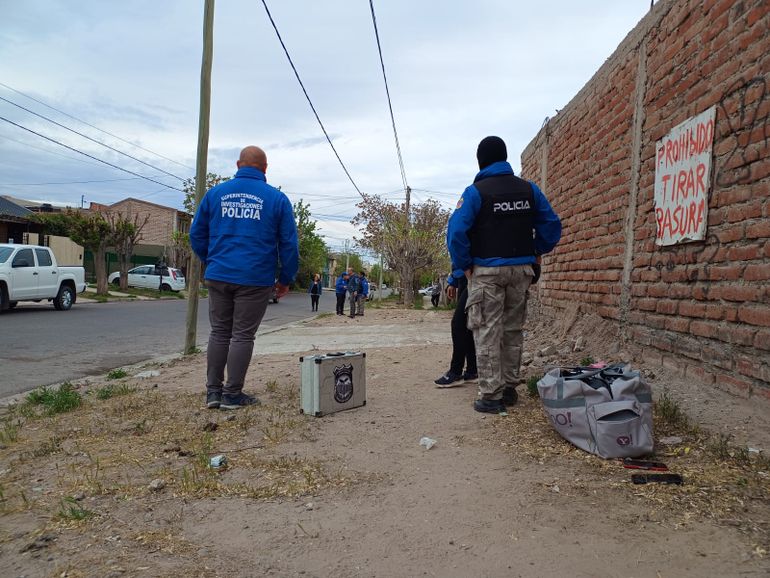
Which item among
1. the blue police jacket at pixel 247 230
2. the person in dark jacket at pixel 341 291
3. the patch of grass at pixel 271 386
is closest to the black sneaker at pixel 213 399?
the patch of grass at pixel 271 386

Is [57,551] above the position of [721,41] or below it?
below

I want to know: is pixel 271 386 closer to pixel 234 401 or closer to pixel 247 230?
pixel 234 401

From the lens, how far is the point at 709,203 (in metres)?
3.47

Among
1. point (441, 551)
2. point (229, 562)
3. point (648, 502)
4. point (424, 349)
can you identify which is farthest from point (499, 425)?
point (424, 349)

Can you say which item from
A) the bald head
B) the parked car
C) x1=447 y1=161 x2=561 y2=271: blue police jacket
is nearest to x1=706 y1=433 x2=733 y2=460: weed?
x1=447 y1=161 x2=561 y2=271: blue police jacket

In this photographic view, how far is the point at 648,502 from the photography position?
7.59 feet

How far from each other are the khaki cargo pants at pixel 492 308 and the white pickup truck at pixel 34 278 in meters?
13.5

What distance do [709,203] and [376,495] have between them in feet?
8.99

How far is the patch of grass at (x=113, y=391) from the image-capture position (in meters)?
4.65

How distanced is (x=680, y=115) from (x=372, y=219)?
91.9 feet

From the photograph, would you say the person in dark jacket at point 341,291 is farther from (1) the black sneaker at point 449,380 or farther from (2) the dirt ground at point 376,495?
(2) the dirt ground at point 376,495

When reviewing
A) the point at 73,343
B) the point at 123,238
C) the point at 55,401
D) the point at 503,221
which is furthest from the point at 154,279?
the point at 503,221

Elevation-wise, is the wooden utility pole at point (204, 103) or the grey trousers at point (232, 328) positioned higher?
the wooden utility pole at point (204, 103)

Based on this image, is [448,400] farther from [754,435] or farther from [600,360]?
[754,435]
